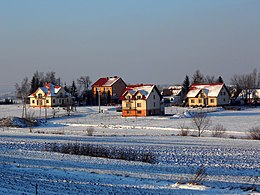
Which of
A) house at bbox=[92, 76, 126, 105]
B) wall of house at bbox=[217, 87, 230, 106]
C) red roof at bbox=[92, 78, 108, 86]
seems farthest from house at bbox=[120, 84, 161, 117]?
red roof at bbox=[92, 78, 108, 86]

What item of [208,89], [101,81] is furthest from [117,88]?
[208,89]

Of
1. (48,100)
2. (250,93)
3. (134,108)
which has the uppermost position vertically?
(250,93)

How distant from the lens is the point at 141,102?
79.9 m

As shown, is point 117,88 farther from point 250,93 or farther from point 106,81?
point 250,93

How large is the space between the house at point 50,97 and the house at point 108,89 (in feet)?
36.2

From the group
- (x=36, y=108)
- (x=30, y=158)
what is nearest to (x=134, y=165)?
(x=30, y=158)

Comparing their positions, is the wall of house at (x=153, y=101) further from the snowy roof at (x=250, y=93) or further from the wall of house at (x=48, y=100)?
the snowy roof at (x=250, y=93)

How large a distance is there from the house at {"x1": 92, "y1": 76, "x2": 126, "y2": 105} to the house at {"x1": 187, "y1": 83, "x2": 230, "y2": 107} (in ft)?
75.3

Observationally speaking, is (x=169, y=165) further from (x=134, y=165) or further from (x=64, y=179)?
(x=64, y=179)

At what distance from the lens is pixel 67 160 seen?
1628cm

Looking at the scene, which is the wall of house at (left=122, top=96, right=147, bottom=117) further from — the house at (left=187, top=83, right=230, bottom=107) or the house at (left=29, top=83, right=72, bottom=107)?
the house at (left=29, top=83, right=72, bottom=107)

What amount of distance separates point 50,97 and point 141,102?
30.1m

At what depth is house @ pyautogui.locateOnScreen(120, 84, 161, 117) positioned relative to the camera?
79.8m

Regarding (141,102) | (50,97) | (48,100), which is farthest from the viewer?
(48,100)
